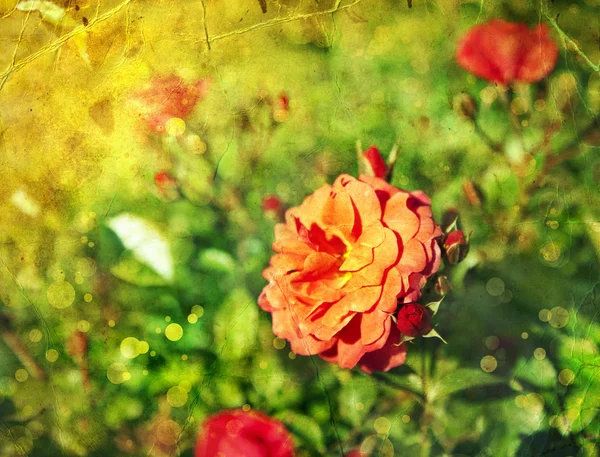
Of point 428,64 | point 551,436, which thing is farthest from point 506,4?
point 551,436

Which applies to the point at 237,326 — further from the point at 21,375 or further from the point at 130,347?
the point at 21,375

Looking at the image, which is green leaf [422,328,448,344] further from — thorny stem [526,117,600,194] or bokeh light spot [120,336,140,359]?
bokeh light spot [120,336,140,359]

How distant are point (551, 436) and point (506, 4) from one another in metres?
0.42

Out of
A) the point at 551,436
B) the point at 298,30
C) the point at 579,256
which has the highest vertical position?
the point at 298,30

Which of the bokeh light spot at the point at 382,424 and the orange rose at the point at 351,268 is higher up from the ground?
the orange rose at the point at 351,268

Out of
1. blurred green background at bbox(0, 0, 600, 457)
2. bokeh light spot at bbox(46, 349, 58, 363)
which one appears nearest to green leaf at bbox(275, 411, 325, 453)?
blurred green background at bbox(0, 0, 600, 457)

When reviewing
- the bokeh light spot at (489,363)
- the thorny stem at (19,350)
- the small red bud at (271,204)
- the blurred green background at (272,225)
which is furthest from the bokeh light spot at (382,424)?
the thorny stem at (19,350)

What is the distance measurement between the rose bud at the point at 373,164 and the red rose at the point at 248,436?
9.8 inches

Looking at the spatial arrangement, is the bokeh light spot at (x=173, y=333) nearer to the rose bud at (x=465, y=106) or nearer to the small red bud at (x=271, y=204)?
the small red bud at (x=271, y=204)

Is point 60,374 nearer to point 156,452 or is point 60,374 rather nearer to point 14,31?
point 156,452

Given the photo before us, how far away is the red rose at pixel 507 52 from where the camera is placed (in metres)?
0.59

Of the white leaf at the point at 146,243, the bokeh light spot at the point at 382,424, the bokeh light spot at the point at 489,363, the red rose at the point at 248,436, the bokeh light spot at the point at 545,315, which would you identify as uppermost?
the white leaf at the point at 146,243

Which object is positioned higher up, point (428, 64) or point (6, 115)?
point (6, 115)

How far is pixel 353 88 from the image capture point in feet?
1.91
